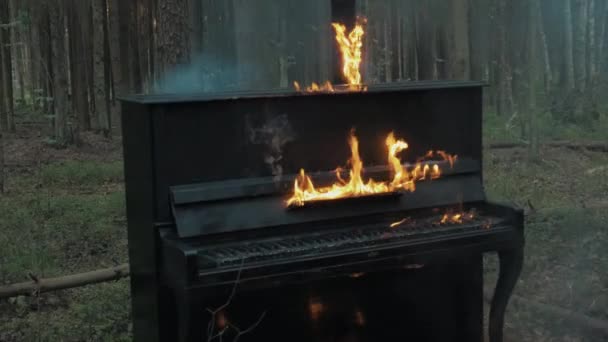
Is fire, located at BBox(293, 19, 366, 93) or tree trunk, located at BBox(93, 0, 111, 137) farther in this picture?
tree trunk, located at BBox(93, 0, 111, 137)

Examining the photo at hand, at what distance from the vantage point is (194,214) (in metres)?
4.36

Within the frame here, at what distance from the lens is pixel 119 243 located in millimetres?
8578

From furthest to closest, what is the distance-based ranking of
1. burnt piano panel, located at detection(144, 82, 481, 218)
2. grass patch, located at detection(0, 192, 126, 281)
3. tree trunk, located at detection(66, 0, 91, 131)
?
tree trunk, located at detection(66, 0, 91, 131) < grass patch, located at detection(0, 192, 126, 281) < burnt piano panel, located at detection(144, 82, 481, 218)

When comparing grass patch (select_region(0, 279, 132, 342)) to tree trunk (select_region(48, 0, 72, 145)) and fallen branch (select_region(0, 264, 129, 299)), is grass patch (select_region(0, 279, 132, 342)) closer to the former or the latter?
fallen branch (select_region(0, 264, 129, 299))

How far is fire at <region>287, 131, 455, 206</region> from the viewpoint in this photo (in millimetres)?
4708

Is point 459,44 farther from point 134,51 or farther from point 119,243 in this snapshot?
point 134,51

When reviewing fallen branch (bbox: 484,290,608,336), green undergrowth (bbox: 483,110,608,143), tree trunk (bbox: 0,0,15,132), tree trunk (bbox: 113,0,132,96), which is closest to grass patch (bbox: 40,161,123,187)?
tree trunk (bbox: 113,0,132,96)

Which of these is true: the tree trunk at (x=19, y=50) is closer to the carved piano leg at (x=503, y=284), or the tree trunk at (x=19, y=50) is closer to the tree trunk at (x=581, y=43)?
the tree trunk at (x=581, y=43)

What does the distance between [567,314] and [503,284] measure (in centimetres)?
100

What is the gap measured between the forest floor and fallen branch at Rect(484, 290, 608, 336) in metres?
0.02

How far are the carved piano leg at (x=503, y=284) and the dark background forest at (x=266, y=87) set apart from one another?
75 centimetres

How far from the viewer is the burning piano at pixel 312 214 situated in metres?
4.31

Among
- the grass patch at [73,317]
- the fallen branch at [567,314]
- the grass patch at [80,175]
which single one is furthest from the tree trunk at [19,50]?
the fallen branch at [567,314]

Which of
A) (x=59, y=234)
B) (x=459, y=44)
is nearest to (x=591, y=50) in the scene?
(x=459, y=44)
